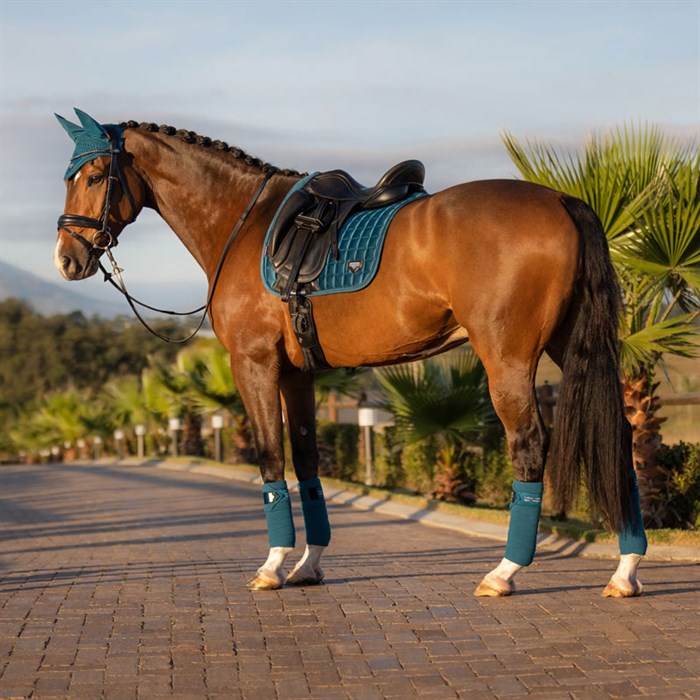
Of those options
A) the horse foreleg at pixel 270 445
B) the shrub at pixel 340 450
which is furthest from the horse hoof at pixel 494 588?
the shrub at pixel 340 450

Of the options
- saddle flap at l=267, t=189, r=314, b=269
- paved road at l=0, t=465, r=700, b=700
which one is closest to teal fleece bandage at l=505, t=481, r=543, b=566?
paved road at l=0, t=465, r=700, b=700

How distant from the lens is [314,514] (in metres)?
7.63

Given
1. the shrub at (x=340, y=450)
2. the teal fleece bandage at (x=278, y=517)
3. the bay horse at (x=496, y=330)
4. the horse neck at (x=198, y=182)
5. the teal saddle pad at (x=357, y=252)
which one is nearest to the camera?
the bay horse at (x=496, y=330)

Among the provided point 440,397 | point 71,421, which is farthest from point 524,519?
point 71,421

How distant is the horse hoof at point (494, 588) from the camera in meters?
6.64

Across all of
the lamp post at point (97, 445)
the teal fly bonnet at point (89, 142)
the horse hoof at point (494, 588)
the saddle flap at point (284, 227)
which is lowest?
the lamp post at point (97, 445)

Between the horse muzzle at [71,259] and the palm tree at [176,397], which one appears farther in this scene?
the palm tree at [176,397]

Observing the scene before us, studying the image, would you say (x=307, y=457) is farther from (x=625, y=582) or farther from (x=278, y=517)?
(x=625, y=582)

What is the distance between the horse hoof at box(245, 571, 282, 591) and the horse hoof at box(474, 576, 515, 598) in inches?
52.3

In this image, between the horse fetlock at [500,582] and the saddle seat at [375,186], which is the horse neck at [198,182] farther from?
the horse fetlock at [500,582]

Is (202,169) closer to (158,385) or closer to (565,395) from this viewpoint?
(565,395)

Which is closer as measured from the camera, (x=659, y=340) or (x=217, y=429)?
(x=659, y=340)

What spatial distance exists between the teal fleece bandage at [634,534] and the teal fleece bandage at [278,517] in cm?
212

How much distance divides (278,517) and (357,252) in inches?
72.1
